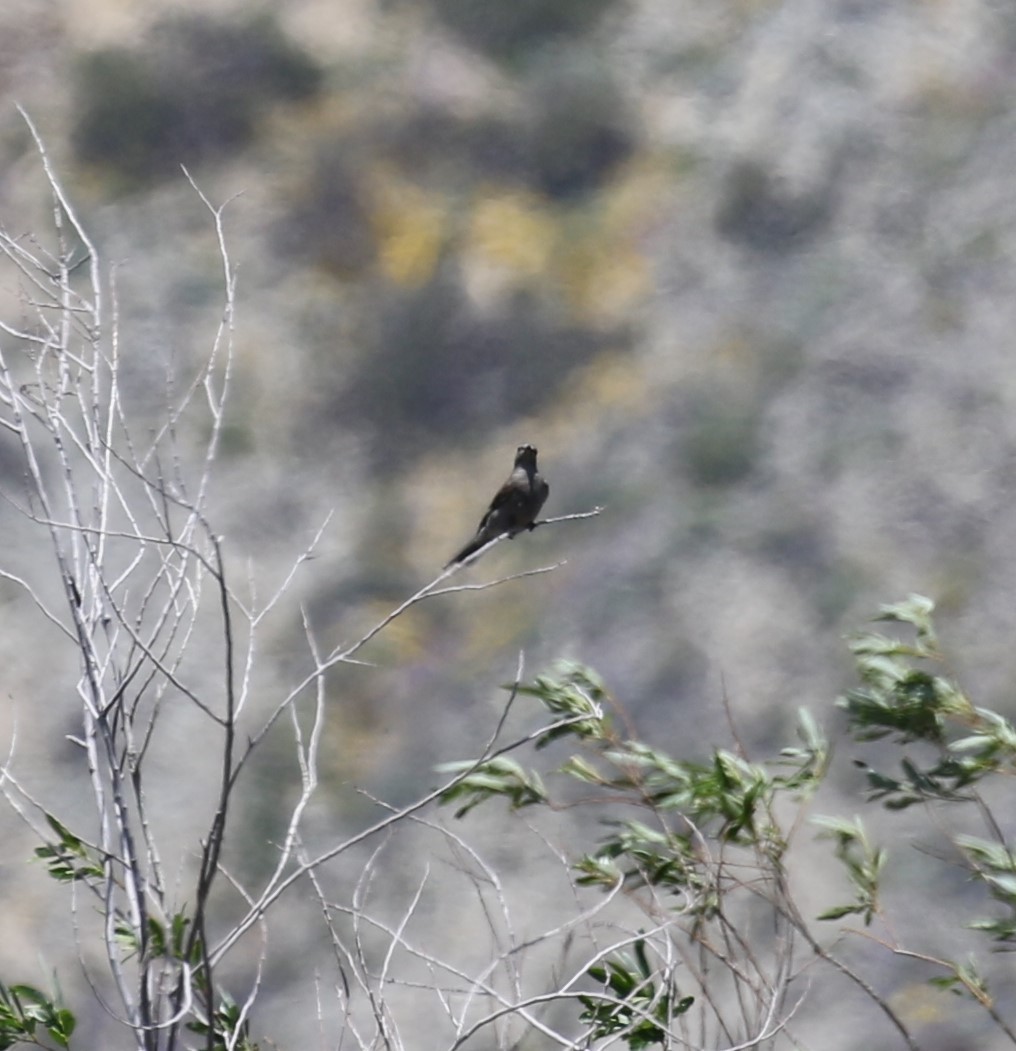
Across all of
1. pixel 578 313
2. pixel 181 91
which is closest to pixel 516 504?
pixel 578 313

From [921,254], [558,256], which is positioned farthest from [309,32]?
[921,254]

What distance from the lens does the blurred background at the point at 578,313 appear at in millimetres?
5746

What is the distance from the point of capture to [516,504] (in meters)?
5.32

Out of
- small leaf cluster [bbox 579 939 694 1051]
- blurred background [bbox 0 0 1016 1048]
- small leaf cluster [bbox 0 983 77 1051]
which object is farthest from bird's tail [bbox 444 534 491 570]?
small leaf cluster [bbox 0 983 77 1051]

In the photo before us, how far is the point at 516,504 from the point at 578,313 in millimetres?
1421

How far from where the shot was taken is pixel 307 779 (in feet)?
9.96

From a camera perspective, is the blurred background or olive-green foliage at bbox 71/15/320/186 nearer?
the blurred background

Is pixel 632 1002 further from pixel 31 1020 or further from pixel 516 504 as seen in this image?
pixel 516 504

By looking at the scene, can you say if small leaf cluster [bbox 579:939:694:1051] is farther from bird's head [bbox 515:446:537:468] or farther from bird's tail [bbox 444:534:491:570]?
bird's head [bbox 515:446:537:468]

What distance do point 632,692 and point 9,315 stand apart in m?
2.66

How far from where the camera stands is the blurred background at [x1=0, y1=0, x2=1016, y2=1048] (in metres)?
5.75

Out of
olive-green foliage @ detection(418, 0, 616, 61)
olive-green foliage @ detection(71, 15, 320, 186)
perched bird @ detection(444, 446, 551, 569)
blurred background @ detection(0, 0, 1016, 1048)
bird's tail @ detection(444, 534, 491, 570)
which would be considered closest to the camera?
bird's tail @ detection(444, 534, 491, 570)

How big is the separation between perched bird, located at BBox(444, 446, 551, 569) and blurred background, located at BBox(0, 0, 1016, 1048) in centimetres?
58

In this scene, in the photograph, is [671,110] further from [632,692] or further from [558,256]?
[632,692]
